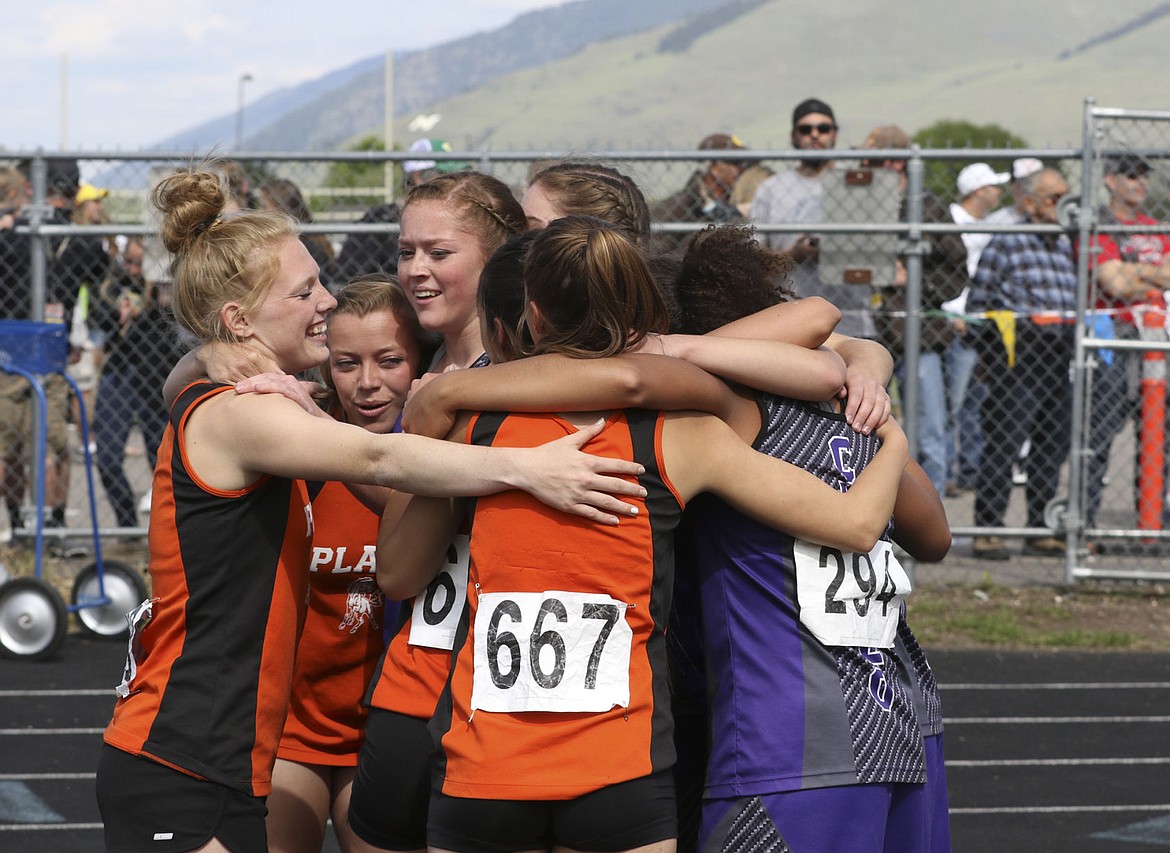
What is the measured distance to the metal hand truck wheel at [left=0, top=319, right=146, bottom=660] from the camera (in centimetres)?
712

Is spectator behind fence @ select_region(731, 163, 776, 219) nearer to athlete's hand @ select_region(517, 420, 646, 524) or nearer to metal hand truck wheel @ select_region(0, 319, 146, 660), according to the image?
metal hand truck wheel @ select_region(0, 319, 146, 660)

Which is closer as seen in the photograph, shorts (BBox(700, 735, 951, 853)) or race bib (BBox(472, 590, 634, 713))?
race bib (BBox(472, 590, 634, 713))

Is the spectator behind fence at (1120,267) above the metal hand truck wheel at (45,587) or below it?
above

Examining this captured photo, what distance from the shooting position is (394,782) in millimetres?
2596

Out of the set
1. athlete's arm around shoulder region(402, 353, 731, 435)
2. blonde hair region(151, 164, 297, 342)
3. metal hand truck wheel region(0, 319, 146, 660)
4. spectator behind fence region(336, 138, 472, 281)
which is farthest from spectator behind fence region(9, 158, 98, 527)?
athlete's arm around shoulder region(402, 353, 731, 435)

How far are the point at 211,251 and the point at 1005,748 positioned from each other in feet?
14.4

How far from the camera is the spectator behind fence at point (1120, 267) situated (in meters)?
8.30

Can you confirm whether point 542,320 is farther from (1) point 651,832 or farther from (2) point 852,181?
(2) point 852,181

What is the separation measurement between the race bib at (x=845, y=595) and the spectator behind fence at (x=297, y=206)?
19.9 ft

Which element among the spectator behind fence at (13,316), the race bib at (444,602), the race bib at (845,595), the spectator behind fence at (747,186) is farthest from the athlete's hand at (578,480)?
the spectator behind fence at (13,316)

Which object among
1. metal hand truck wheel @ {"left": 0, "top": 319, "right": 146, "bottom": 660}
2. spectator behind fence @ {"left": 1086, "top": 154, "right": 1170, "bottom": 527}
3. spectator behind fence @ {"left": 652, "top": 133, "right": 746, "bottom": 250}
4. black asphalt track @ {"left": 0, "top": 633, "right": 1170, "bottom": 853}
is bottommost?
black asphalt track @ {"left": 0, "top": 633, "right": 1170, "bottom": 853}

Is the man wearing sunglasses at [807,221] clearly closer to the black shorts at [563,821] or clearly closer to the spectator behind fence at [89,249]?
the spectator behind fence at [89,249]

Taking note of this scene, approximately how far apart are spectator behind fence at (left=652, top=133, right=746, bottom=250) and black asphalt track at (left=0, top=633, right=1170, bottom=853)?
2.81m

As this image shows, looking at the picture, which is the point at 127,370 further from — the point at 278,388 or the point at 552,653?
the point at 552,653
